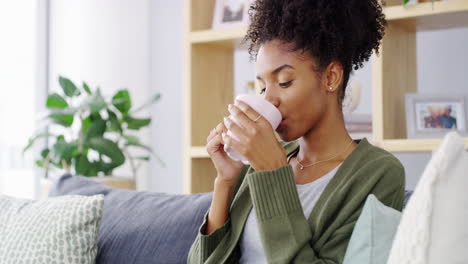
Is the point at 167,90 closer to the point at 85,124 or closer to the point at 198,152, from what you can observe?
the point at 85,124

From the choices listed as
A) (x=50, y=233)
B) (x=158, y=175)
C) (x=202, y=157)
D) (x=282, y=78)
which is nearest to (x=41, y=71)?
(x=158, y=175)

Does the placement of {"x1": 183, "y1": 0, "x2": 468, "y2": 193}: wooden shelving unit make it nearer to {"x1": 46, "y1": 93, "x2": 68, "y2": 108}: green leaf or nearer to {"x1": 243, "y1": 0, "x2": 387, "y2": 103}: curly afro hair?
A: {"x1": 46, "y1": 93, "x2": 68, "y2": 108}: green leaf

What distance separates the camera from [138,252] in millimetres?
1458

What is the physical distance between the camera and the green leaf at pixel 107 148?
2502 millimetres

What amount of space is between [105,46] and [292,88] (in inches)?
88.6

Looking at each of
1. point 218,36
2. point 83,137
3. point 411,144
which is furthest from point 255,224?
point 83,137

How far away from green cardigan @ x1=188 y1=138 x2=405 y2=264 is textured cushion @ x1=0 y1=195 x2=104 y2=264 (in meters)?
0.50

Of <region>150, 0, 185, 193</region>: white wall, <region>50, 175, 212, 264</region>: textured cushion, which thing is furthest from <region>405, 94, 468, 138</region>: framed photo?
<region>150, 0, 185, 193</region>: white wall

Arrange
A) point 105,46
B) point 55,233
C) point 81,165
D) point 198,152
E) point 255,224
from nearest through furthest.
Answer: point 255,224 < point 55,233 < point 198,152 < point 81,165 < point 105,46

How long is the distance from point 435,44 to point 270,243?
61.7 inches

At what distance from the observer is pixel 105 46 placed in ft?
10.7

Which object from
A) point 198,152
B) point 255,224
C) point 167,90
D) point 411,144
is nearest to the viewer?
point 255,224

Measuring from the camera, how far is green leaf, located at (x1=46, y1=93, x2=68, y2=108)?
8.35 ft

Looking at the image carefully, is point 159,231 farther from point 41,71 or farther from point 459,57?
point 41,71
